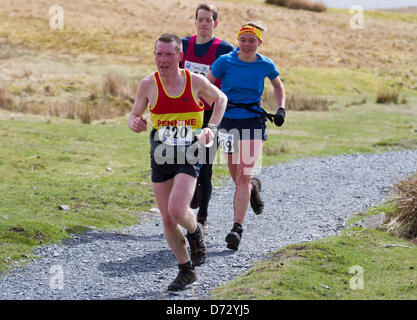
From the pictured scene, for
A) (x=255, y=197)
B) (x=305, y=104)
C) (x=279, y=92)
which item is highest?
(x=279, y=92)

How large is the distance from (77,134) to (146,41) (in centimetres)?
2410

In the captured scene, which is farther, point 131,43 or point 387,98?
point 131,43

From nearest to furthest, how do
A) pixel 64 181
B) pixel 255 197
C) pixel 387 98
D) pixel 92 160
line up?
pixel 255 197
pixel 64 181
pixel 92 160
pixel 387 98

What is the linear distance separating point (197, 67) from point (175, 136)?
2358 mm

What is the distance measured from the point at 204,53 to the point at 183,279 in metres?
2.97

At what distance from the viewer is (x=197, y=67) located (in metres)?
8.20

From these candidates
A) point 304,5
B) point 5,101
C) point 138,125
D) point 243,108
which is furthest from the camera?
point 304,5

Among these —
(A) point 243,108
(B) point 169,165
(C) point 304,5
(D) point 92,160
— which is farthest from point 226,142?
(C) point 304,5

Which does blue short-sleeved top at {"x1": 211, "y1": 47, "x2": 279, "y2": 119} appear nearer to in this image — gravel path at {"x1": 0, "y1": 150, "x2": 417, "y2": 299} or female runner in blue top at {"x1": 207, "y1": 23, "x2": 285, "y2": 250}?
female runner in blue top at {"x1": 207, "y1": 23, "x2": 285, "y2": 250}

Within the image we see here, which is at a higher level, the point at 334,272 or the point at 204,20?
the point at 204,20

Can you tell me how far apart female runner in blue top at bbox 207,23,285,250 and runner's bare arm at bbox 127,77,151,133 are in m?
1.78

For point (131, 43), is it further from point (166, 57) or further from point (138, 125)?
point (138, 125)
